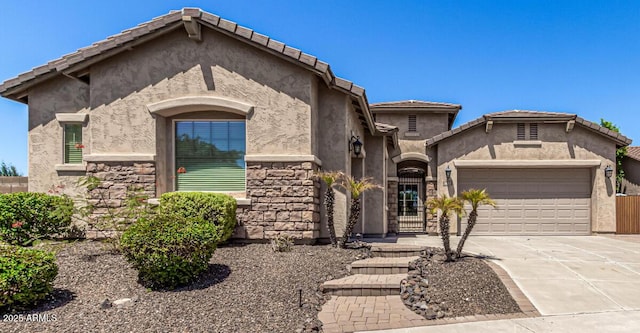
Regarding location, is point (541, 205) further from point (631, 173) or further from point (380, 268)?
point (380, 268)

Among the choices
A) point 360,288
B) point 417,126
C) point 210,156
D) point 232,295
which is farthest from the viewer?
point 417,126

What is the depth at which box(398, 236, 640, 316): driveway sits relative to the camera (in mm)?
5852

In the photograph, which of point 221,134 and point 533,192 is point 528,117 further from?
point 221,134

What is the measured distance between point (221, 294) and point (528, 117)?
43.0 ft

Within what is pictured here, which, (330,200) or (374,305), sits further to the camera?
(330,200)

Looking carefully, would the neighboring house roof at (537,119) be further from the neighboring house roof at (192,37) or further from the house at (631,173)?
the neighboring house roof at (192,37)

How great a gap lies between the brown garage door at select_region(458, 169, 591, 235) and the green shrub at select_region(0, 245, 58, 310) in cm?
1316

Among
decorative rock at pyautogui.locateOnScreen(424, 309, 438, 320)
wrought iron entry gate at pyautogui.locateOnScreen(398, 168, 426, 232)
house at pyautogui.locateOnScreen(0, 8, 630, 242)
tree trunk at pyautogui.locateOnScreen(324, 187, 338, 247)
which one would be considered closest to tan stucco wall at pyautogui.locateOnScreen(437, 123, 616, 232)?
wrought iron entry gate at pyautogui.locateOnScreen(398, 168, 426, 232)

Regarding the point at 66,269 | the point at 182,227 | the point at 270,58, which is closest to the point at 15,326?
the point at 66,269

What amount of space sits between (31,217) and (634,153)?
2345 centimetres

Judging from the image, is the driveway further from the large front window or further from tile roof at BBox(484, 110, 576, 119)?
the large front window

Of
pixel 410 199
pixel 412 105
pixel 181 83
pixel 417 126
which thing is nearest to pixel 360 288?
pixel 181 83

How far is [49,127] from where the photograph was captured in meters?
9.77

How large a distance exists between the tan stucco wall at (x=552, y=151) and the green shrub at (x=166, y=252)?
10.9 m
